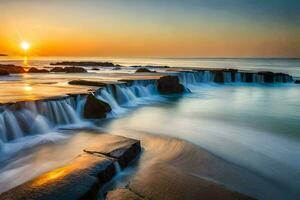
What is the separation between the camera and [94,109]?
41.1ft

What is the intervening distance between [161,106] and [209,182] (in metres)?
11.6

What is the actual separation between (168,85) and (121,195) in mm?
18258

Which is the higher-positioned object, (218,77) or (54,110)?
(54,110)

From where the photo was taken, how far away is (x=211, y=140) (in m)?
10.1

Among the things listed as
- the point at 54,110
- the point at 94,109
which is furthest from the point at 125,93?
the point at 54,110

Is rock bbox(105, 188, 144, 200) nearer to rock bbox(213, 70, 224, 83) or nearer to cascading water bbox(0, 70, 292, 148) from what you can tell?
cascading water bbox(0, 70, 292, 148)

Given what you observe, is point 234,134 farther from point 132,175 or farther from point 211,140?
point 132,175

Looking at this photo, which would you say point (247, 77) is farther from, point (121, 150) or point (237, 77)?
point (121, 150)

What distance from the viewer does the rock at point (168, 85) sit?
74.5 ft

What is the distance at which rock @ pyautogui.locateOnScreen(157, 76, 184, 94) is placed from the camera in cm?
2271

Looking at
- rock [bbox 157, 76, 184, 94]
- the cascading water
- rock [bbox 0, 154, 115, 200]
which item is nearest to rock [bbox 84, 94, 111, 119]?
the cascading water

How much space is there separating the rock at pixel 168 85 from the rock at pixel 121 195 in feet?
57.7

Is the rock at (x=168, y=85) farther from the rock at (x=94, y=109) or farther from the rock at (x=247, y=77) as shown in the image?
the rock at (x=247, y=77)

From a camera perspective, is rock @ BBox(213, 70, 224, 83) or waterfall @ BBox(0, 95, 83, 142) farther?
rock @ BBox(213, 70, 224, 83)
